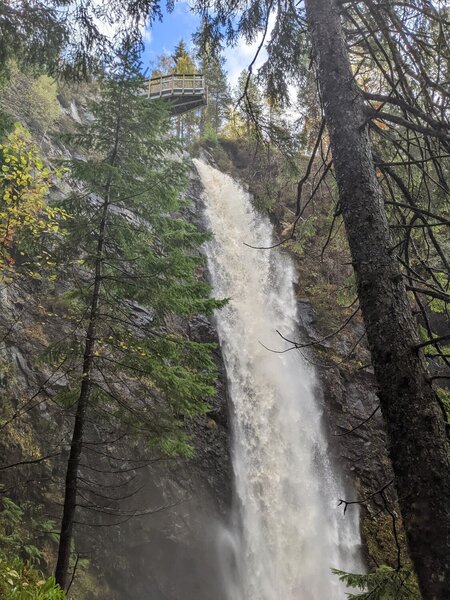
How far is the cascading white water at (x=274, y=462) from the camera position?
35.5 feet

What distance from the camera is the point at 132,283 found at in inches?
261

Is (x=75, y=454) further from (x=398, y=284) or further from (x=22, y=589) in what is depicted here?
(x=398, y=284)

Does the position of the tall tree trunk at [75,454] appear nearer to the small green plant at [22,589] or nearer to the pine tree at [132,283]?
the pine tree at [132,283]

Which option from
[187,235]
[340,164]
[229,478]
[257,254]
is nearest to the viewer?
[340,164]

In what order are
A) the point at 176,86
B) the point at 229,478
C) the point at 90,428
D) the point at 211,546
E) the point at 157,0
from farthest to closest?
the point at 176,86 → the point at 229,478 → the point at 211,546 → the point at 90,428 → the point at 157,0

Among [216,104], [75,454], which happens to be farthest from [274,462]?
[216,104]

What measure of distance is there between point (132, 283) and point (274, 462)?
26.9 ft

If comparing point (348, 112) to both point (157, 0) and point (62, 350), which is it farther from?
point (62, 350)

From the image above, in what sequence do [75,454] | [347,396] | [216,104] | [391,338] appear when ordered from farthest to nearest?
[216,104]
[347,396]
[75,454]
[391,338]

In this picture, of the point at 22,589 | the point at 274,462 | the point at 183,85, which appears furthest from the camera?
the point at 183,85

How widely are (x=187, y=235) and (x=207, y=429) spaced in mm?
6541

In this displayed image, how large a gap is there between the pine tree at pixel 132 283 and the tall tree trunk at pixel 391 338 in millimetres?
3577

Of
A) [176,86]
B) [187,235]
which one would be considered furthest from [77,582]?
[176,86]

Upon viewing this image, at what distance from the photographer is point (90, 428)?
9781mm
